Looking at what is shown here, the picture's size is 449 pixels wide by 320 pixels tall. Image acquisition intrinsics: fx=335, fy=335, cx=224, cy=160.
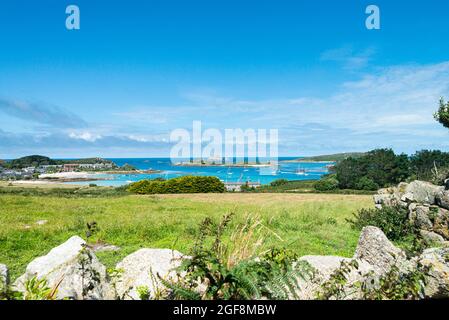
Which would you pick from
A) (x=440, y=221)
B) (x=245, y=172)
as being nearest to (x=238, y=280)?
(x=440, y=221)

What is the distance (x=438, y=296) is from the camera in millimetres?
3250

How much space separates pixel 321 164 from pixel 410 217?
3692 inches

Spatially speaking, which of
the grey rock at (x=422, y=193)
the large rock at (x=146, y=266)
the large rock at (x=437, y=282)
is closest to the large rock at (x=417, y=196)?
the grey rock at (x=422, y=193)

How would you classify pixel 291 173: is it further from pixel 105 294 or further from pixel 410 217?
pixel 105 294

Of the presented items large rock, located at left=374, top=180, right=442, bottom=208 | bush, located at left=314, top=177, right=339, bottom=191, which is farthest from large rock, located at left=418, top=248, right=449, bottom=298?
bush, located at left=314, top=177, right=339, bottom=191

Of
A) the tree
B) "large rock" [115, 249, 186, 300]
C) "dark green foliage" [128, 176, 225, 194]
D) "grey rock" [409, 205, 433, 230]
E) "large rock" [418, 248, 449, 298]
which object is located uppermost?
the tree

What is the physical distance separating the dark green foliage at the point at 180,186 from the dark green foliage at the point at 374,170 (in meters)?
25.7

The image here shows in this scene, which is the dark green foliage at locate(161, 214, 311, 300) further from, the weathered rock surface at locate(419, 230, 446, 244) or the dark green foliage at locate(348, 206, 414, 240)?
the dark green foliage at locate(348, 206, 414, 240)

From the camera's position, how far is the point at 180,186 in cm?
4781

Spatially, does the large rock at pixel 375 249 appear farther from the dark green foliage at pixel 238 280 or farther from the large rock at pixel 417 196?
the large rock at pixel 417 196

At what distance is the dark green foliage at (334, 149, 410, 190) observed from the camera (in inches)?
2392

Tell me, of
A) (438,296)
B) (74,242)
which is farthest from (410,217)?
(74,242)

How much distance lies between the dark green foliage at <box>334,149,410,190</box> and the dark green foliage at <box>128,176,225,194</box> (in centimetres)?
2568
